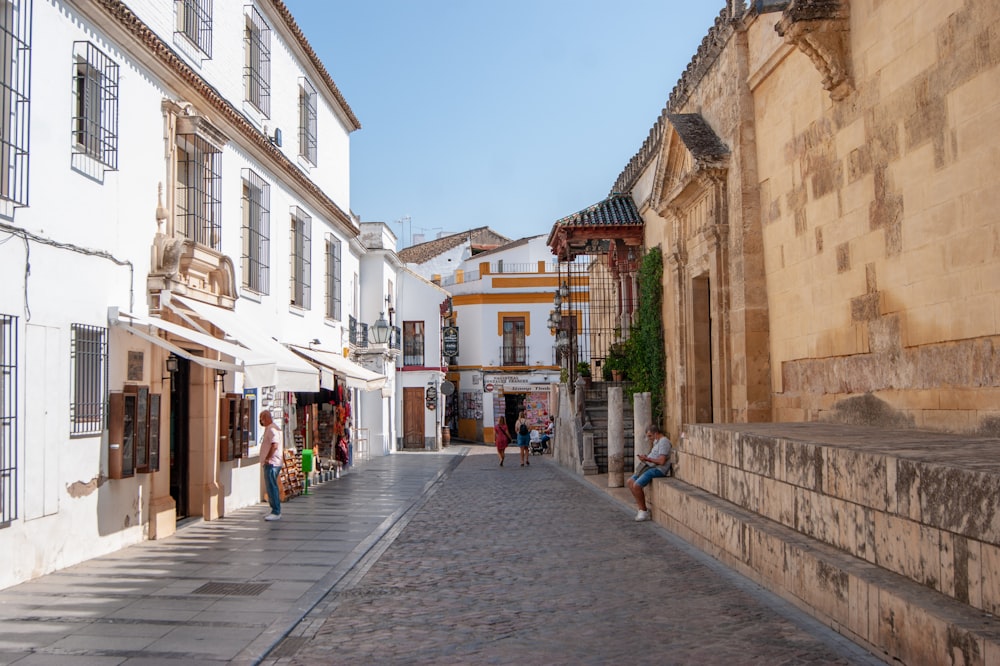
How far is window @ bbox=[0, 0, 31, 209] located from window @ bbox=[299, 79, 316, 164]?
10.1 meters

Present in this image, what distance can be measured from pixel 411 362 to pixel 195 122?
26111 millimetres

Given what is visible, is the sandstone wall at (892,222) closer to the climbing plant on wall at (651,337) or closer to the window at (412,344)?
the climbing plant on wall at (651,337)

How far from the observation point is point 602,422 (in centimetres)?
2172

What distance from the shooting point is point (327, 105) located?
821 inches

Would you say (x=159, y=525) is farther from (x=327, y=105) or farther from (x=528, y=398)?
(x=528, y=398)

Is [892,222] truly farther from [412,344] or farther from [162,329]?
[412,344]

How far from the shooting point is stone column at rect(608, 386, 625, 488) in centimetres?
1706

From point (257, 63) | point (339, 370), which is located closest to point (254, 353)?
point (339, 370)

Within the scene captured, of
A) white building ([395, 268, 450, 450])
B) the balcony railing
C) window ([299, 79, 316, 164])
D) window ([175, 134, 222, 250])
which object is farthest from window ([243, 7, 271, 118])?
the balcony railing

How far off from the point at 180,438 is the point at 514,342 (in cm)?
3095

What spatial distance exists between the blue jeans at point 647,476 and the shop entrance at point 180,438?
230 inches

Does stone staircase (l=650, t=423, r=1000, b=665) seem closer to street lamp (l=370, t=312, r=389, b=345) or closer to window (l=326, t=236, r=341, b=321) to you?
window (l=326, t=236, r=341, b=321)

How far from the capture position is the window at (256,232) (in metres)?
14.8

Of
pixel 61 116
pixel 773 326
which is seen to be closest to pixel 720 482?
pixel 773 326
